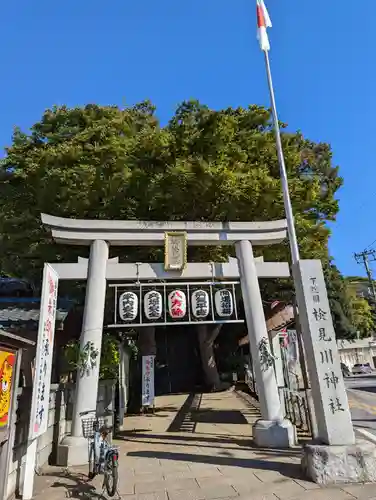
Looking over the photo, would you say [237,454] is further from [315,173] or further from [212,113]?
[315,173]

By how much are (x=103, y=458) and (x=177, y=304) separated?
4.49 m

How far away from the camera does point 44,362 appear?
6438mm

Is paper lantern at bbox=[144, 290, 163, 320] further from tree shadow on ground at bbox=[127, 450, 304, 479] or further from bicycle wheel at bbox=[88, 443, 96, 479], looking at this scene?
bicycle wheel at bbox=[88, 443, 96, 479]

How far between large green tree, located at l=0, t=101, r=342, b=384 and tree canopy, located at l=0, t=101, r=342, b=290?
0.04 meters

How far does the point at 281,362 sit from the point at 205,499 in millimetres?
8408

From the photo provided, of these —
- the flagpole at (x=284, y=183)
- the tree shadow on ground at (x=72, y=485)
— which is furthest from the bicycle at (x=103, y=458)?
the flagpole at (x=284, y=183)

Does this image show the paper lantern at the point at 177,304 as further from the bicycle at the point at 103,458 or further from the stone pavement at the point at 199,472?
the bicycle at the point at 103,458

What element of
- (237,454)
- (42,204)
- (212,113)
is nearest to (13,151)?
(42,204)

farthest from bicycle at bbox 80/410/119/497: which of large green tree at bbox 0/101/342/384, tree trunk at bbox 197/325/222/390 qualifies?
tree trunk at bbox 197/325/222/390

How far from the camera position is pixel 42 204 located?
12.8 m

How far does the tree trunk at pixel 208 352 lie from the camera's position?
66.2 feet

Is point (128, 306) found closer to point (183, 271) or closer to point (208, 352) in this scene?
point (183, 271)

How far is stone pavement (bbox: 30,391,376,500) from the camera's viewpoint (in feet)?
17.8

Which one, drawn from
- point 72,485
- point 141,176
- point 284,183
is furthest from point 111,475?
point 141,176
